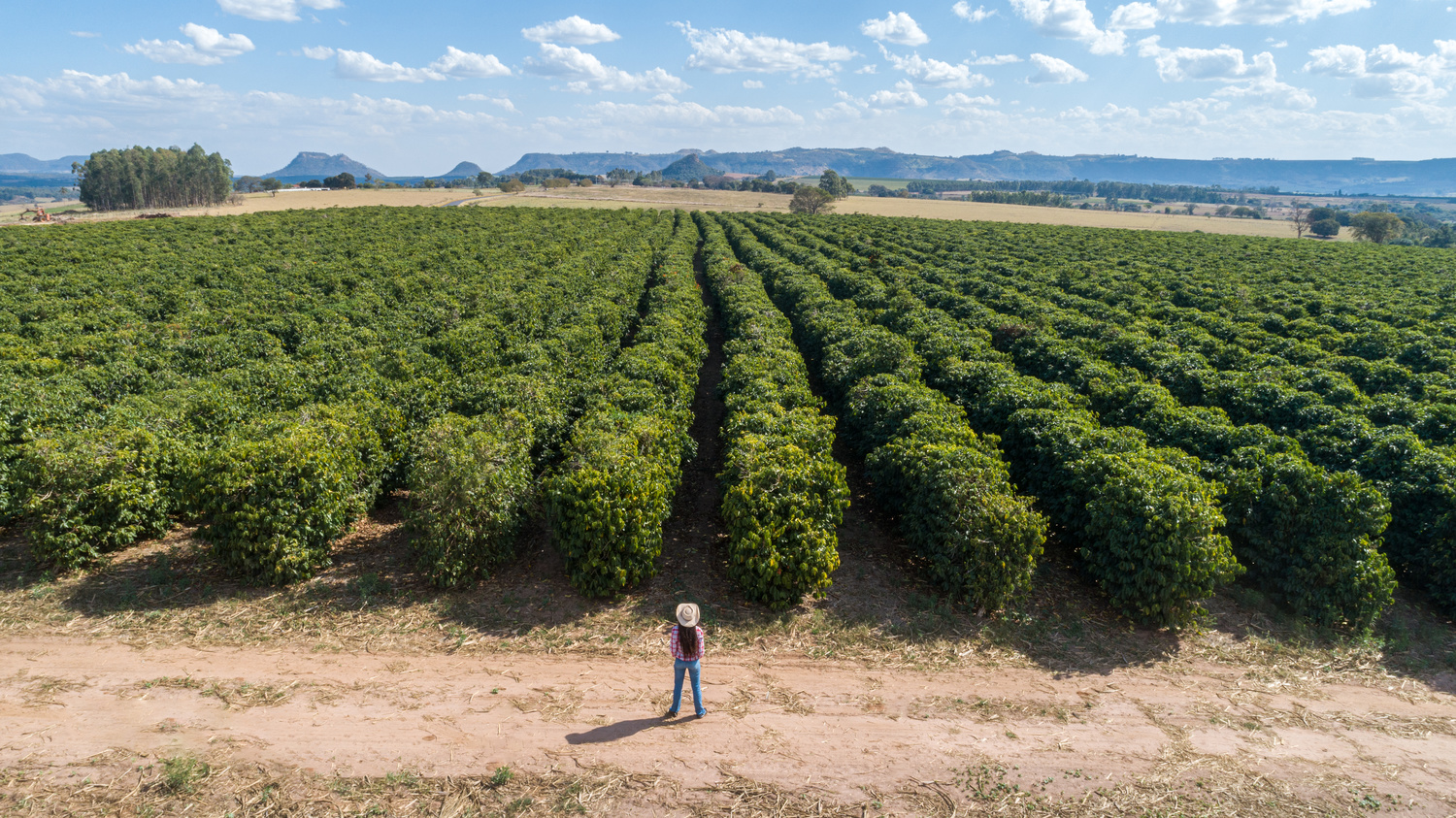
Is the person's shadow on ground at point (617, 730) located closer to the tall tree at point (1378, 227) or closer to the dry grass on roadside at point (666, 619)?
the dry grass on roadside at point (666, 619)

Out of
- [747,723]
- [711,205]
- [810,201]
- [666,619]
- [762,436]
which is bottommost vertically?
[747,723]

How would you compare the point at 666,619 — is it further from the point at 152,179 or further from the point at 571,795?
the point at 152,179

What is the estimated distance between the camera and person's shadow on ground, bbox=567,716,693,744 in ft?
28.8

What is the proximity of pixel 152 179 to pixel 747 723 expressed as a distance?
470 feet

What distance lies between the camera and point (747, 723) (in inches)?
361

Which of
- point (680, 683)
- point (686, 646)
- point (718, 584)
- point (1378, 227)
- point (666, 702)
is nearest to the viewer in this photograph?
point (686, 646)

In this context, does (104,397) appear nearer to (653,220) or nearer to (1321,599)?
(1321,599)

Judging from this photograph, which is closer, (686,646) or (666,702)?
(686,646)

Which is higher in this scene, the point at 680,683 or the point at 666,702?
the point at 680,683

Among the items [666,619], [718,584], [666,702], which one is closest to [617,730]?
[666,702]

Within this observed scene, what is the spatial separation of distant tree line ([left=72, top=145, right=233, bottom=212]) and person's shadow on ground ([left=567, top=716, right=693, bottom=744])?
13293 centimetres

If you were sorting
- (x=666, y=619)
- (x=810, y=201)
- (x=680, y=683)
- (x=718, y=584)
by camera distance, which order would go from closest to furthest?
(x=680, y=683) → (x=666, y=619) → (x=718, y=584) → (x=810, y=201)

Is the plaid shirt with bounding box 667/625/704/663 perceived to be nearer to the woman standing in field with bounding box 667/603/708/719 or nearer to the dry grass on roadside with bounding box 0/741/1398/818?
the woman standing in field with bounding box 667/603/708/719

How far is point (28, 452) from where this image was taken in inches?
448
